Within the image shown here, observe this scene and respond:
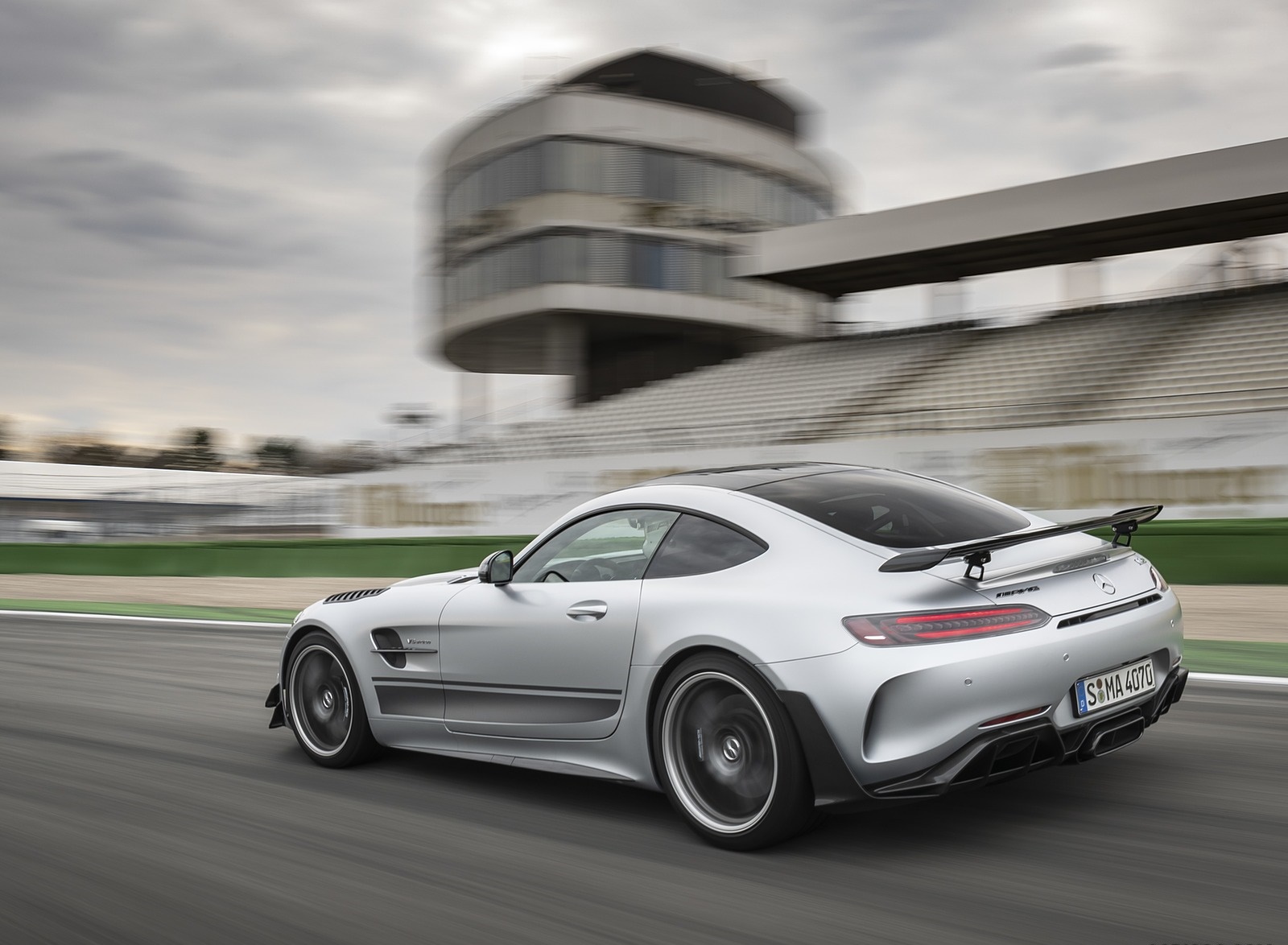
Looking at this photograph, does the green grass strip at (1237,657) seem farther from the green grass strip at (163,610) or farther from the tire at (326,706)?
the green grass strip at (163,610)

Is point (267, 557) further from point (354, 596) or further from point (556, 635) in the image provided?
point (556, 635)

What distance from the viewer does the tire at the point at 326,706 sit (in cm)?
539

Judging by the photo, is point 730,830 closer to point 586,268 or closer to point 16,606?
point 16,606

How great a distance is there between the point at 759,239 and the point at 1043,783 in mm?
24902

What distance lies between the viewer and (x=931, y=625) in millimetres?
3574

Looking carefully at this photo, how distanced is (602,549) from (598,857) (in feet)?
4.09

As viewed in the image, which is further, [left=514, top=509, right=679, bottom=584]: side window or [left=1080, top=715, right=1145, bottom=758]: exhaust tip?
[left=514, top=509, right=679, bottom=584]: side window

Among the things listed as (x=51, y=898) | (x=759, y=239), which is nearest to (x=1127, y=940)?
(x=51, y=898)

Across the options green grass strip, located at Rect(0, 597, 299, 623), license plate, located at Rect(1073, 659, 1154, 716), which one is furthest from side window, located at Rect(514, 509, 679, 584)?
green grass strip, located at Rect(0, 597, 299, 623)

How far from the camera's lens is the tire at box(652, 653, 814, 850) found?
3.72m

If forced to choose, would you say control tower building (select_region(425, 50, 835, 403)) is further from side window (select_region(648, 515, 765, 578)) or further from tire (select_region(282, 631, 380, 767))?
side window (select_region(648, 515, 765, 578))

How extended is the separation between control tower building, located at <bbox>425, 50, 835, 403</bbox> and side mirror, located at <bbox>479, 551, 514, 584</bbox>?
30188 mm

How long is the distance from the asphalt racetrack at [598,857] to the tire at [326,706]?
0.38 ft

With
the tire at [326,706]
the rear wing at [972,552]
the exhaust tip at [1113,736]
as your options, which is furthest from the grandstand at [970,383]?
the tire at [326,706]
